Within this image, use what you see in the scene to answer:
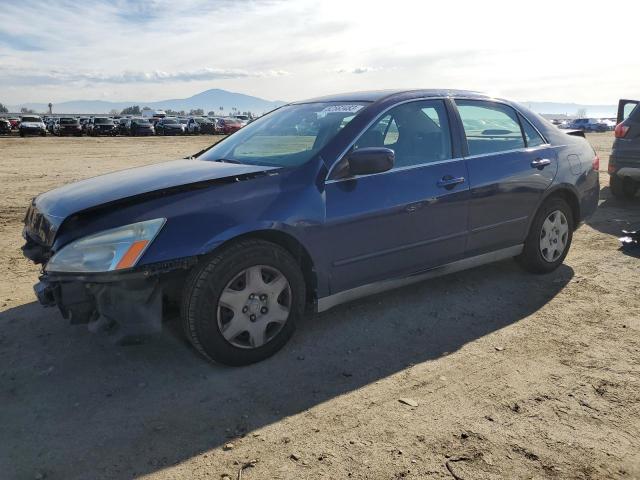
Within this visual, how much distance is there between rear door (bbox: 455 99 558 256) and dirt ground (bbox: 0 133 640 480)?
0.57m

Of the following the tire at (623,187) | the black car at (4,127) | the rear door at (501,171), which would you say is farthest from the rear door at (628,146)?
the black car at (4,127)

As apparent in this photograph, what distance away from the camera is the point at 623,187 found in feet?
28.1

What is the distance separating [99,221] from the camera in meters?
2.88

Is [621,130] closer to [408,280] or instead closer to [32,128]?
[408,280]

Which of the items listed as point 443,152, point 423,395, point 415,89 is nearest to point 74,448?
point 423,395

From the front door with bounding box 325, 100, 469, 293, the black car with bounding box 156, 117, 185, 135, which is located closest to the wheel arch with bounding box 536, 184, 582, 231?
the front door with bounding box 325, 100, 469, 293

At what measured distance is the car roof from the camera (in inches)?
156

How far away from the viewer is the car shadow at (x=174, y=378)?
2463mm

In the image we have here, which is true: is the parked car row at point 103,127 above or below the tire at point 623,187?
above

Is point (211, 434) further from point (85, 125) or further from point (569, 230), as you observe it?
point (85, 125)

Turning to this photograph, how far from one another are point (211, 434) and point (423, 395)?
1.15m

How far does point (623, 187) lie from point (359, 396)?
25.0ft

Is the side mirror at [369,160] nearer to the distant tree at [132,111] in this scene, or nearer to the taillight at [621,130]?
Answer: the taillight at [621,130]

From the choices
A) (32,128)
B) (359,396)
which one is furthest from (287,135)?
(32,128)
